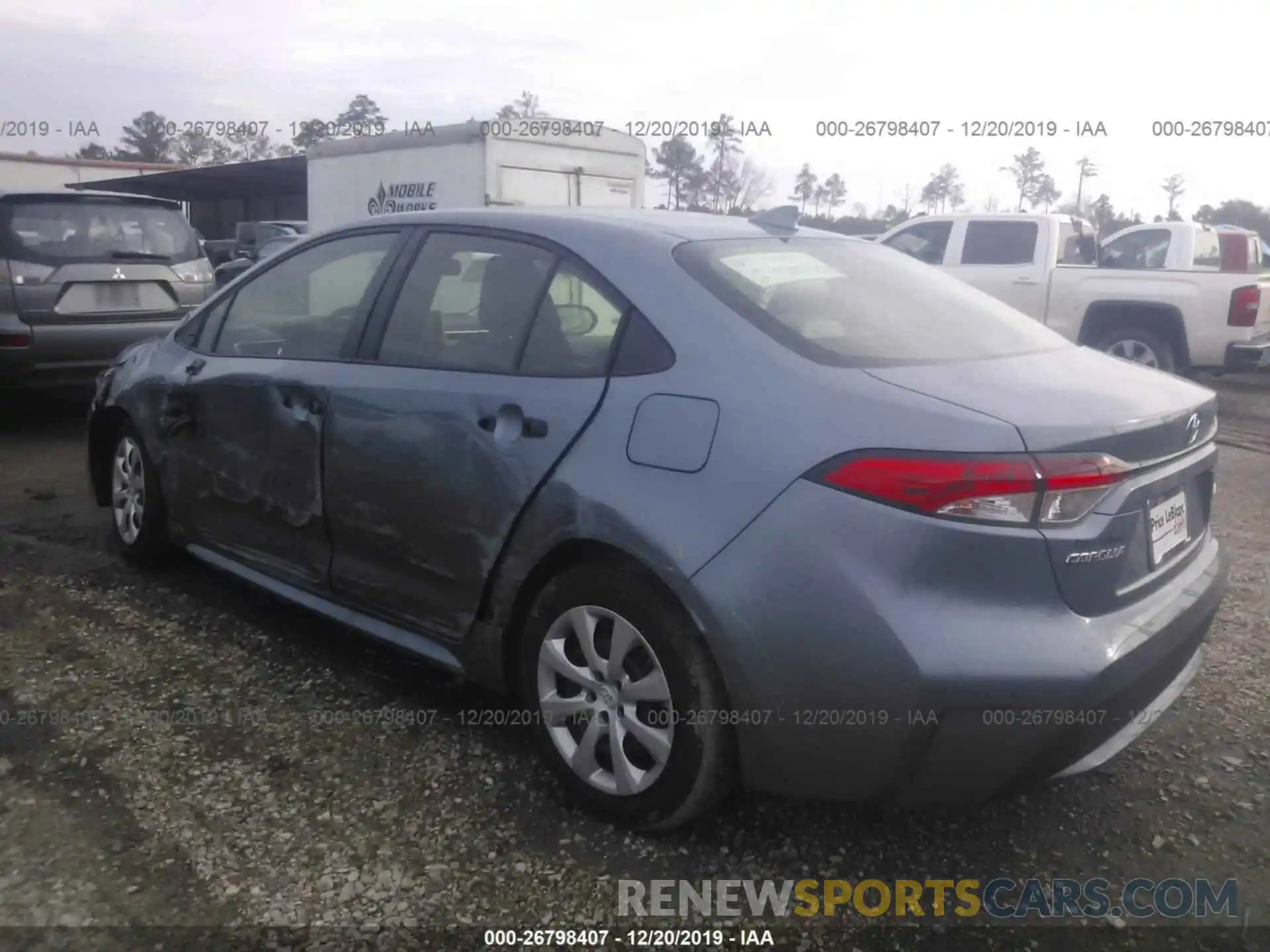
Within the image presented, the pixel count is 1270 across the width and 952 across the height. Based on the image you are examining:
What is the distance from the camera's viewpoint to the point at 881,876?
265 cm

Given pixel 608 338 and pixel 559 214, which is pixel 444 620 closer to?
pixel 608 338

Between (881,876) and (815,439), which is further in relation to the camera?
(881,876)

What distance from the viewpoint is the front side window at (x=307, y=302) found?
11.8 ft

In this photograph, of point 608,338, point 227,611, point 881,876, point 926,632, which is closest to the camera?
point 926,632

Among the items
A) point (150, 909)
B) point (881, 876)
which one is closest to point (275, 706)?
point (150, 909)

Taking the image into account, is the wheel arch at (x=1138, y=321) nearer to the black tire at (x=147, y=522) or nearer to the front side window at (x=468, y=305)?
the front side window at (x=468, y=305)

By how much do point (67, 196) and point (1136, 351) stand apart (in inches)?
358

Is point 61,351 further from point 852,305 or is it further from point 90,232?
point 852,305

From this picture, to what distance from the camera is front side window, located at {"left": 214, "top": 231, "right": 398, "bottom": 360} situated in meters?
3.59

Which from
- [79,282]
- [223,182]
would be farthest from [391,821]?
[223,182]

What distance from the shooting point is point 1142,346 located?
33.7 ft

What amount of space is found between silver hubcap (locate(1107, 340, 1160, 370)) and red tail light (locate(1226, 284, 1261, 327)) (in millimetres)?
684

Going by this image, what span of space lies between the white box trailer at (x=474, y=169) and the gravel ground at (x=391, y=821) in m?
7.62

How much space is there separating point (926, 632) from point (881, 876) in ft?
2.52
